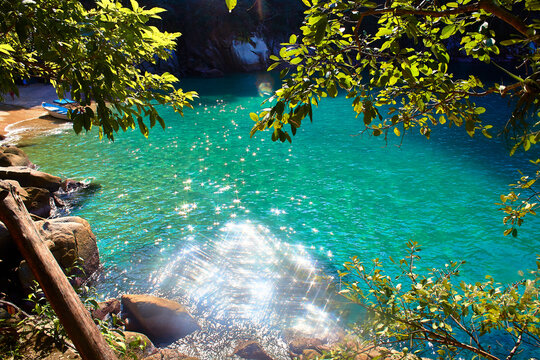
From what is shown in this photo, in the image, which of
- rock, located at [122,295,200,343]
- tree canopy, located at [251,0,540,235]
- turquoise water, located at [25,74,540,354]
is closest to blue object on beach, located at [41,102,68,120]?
turquoise water, located at [25,74,540,354]

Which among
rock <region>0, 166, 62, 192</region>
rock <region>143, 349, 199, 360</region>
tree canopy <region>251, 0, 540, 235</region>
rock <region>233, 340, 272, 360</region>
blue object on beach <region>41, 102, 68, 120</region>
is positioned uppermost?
tree canopy <region>251, 0, 540, 235</region>

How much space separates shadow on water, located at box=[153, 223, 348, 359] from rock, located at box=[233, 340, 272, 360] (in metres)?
0.20

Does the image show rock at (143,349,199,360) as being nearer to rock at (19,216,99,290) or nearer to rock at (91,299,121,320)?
rock at (91,299,121,320)

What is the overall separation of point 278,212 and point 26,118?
27.1m

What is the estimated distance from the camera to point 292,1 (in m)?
59.2

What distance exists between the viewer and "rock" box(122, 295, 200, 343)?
25.1 feet

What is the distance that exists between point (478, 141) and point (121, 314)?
21024 millimetres

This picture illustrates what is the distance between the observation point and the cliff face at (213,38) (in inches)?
2095

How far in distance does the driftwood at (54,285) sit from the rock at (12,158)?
52.1ft

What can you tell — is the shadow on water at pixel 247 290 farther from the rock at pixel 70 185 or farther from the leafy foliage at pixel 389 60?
the rock at pixel 70 185

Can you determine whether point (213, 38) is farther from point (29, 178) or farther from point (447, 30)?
point (447, 30)

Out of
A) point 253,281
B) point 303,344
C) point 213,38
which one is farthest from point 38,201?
point 213,38

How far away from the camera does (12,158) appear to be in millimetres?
16344

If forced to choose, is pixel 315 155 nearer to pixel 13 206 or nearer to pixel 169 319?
pixel 169 319
